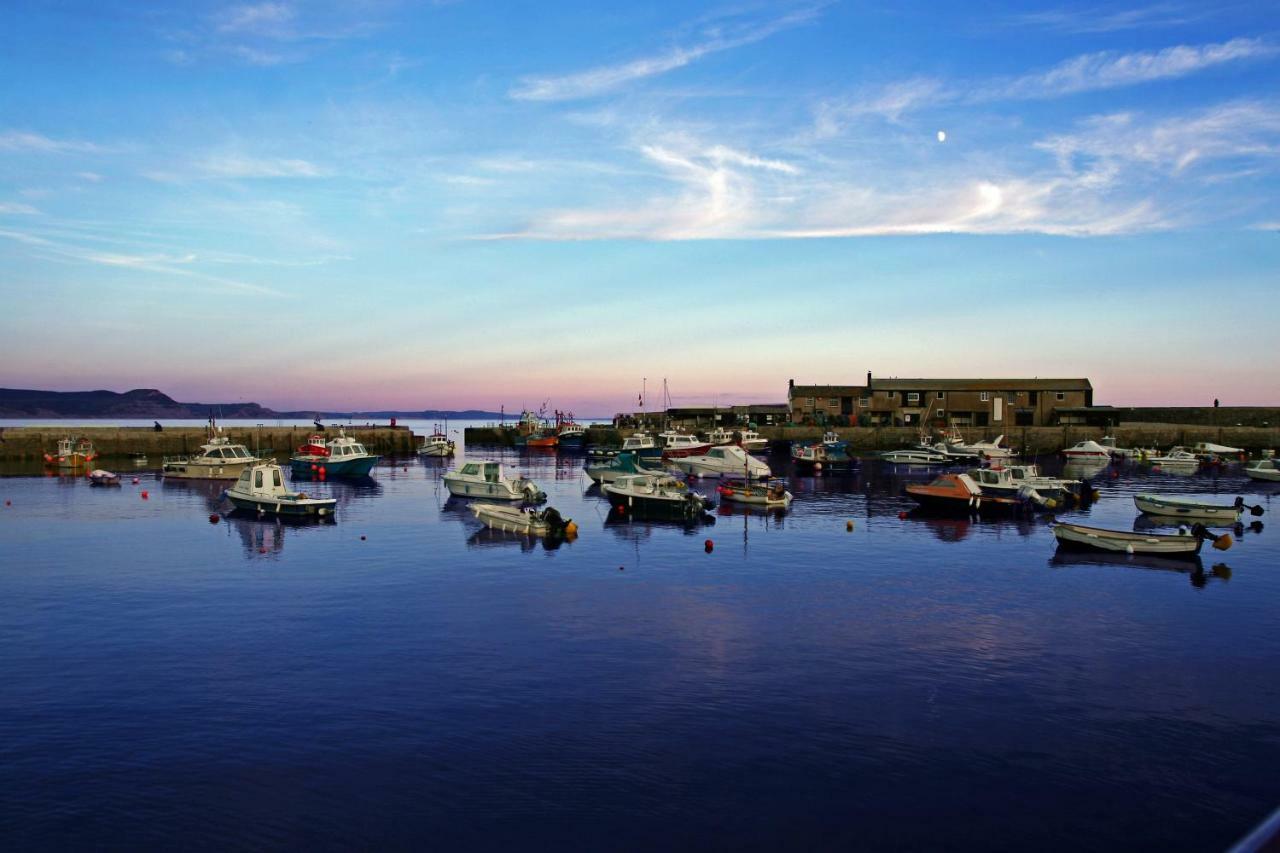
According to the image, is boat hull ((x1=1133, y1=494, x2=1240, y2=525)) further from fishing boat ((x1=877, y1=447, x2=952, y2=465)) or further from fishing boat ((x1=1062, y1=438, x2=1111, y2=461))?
fishing boat ((x1=1062, y1=438, x2=1111, y2=461))

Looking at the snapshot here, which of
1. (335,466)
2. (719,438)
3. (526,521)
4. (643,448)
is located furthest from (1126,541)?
(719,438)

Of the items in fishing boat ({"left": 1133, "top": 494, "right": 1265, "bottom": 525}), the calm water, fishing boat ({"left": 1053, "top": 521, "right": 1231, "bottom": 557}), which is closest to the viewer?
the calm water

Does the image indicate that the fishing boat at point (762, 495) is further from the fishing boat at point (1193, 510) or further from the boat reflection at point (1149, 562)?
the fishing boat at point (1193, 510)

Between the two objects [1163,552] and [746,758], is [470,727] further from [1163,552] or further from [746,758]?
[1163,552]

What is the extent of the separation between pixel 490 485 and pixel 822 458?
4374cm

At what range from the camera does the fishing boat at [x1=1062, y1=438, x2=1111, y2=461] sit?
96.1m

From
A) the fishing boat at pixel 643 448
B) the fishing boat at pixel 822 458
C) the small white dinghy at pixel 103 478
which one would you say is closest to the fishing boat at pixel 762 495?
the fishing boat at pixel 822 458

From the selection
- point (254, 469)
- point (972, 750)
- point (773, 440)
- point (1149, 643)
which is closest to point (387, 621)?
point (972, 750)

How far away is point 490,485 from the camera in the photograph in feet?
182

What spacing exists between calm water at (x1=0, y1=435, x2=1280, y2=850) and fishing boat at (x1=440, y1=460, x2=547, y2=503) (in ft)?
45.9

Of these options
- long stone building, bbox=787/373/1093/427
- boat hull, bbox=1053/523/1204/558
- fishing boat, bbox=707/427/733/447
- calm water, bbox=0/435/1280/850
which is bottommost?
calm water, bbox=0/435/1280/850

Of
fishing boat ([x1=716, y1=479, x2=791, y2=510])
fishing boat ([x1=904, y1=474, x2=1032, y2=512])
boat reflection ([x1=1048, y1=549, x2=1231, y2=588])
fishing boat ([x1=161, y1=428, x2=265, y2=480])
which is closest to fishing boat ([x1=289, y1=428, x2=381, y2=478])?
fishing boat ([x1=161, y1=428, x2=265, y2=480])

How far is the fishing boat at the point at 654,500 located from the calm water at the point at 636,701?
11.7 m

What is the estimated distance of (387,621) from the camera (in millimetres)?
27188
